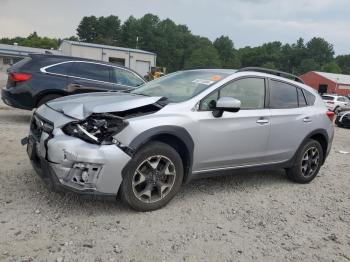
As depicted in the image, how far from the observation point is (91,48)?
175 ft

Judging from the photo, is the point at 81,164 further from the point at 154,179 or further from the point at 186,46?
the point at 186,46

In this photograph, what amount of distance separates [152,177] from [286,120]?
7.78ft

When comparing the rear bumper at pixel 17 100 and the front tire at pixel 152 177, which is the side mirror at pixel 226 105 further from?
the rear bumper at pixel 17 100

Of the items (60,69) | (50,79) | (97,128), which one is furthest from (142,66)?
(97,128)

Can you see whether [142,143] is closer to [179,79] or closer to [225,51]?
[179,79]

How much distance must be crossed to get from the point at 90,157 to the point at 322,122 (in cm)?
400

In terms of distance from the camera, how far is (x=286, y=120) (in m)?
5.64

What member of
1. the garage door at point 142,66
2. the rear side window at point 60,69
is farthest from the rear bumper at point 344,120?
the garage door at point 142,66

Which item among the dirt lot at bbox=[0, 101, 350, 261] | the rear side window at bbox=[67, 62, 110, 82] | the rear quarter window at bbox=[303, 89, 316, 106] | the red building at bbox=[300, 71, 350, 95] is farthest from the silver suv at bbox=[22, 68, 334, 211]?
the red building at bbox=[300, 71, 350, 95]

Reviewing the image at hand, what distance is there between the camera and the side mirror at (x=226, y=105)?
460cm

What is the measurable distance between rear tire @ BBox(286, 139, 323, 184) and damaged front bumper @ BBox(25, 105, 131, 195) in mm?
3119

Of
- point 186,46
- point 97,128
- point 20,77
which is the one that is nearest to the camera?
point 97,128

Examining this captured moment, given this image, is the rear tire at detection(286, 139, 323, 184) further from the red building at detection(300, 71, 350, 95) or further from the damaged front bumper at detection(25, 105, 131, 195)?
the red building at detection(300, 71, 350, 95)

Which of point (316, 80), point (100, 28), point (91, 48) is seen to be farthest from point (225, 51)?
point (91, 48)
